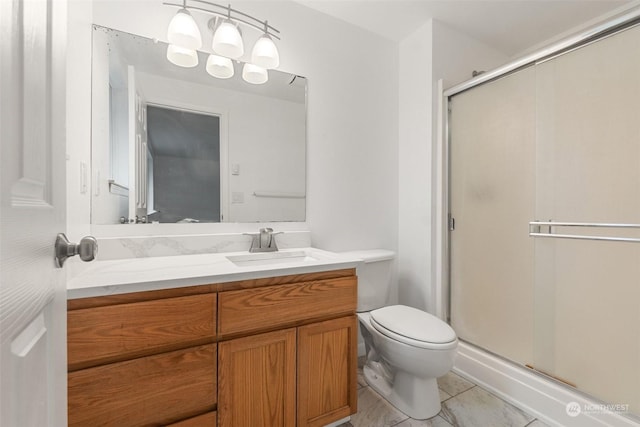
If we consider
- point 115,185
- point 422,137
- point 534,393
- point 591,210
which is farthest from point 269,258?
point 591,210

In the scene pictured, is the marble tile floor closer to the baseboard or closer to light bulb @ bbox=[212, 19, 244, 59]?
the baseboard

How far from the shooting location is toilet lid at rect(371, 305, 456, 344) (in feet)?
4.42

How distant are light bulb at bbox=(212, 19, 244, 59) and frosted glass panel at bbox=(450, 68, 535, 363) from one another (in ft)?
4.71

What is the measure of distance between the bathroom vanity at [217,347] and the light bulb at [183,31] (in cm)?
105

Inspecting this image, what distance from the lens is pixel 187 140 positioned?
152 centimetres

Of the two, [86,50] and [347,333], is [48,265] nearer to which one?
[347,333]

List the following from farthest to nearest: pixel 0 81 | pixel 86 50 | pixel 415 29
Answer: pixel 415 29
pixel 86 50
pixel 0 81

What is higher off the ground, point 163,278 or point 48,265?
point 48,265

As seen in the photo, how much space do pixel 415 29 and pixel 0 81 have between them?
7.69ft

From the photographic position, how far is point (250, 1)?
65.1 inches

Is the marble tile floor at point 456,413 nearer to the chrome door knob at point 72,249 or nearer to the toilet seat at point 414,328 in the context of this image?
the toilet seat at point 414,328

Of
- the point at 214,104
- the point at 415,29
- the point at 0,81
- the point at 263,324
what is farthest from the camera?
the point at 415,29

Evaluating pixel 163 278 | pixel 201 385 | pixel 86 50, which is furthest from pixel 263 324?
pixel 86 50

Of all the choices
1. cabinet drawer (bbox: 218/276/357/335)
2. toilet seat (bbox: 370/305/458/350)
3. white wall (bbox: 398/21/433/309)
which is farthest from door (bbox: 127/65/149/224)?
white wall (bbox: 398/21/433/309)
